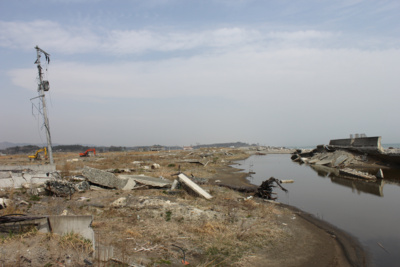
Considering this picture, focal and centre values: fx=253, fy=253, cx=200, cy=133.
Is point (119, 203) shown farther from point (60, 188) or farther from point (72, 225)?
point (72, 225)

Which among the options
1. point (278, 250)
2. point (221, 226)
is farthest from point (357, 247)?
point (221, 226)

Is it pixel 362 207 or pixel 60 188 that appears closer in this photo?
pixel 60 188

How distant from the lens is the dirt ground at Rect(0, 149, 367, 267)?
447 centimetres

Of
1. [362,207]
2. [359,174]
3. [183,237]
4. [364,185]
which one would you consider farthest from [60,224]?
[359,174]

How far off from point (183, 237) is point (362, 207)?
343 inches

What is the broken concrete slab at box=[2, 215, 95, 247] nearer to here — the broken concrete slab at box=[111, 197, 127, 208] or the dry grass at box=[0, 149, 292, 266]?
the dry grass at box=[0, 149, 292, 266]

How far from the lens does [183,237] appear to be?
21.1 ft

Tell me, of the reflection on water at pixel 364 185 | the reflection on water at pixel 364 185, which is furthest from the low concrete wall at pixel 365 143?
the reflection on water at pixel 364 185

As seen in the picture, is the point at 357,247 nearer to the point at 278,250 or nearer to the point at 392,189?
the point at 278,250

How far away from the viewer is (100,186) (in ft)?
40.4

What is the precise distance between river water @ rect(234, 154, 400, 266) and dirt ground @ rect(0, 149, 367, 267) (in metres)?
0.54

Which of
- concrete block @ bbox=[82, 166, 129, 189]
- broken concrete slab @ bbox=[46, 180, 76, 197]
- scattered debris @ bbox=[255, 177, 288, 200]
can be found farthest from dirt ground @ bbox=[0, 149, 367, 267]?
concrete block @ bbox=[82, 166, 129, 189]

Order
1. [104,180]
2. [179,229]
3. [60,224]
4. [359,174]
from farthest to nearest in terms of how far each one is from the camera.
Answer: [359,174] < [104,180] < [179,229] < [60,224]

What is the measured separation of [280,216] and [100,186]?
27.6 feet
